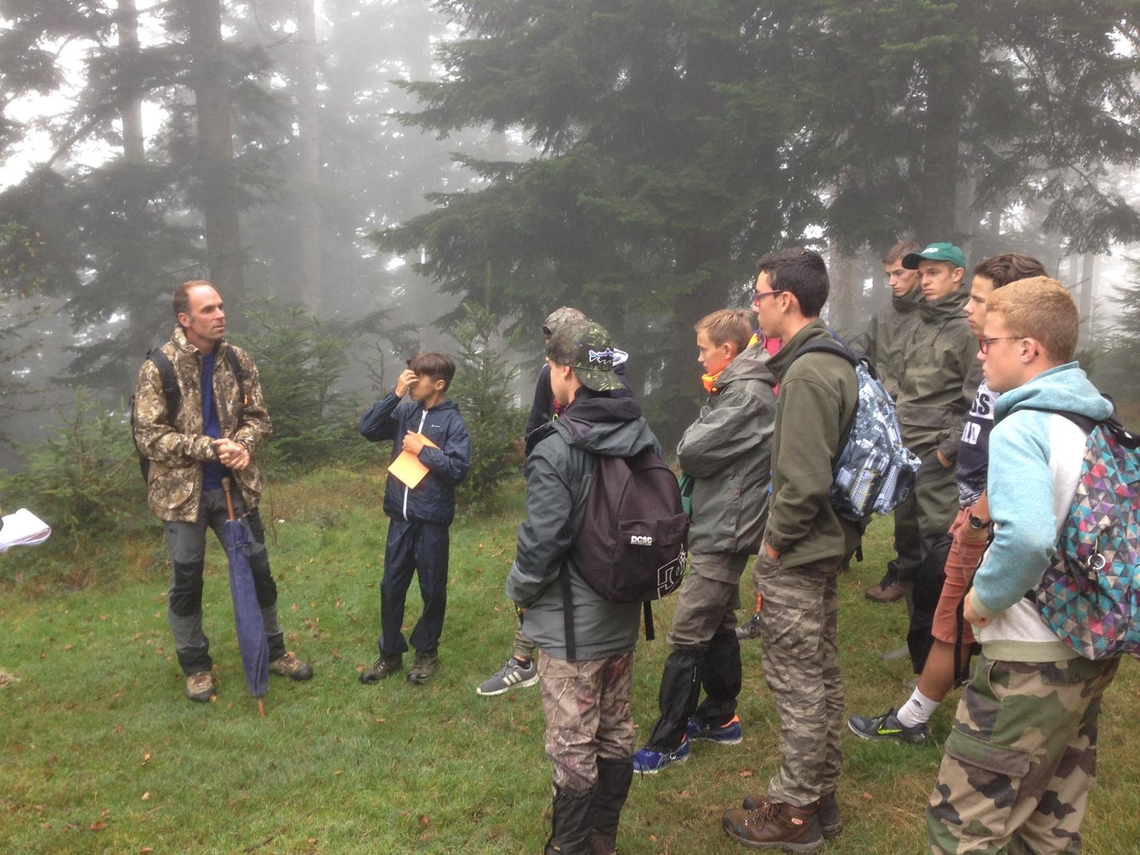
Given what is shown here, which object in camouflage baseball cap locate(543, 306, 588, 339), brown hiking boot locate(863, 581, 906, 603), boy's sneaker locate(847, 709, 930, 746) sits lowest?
brown hiking boot locate(863, 581, 906, 603)

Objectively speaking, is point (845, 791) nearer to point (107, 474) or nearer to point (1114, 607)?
point (1114, 607)

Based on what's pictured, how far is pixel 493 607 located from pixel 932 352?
4.01 meters

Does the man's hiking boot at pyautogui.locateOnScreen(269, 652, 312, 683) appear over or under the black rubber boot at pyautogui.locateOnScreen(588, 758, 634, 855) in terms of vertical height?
under

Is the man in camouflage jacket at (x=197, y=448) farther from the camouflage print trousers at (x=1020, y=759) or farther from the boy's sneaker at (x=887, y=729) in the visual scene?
the camouflage print trousers at (x=1020, y=759)

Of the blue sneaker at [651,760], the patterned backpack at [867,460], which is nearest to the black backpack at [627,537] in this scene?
the patterned backpack at [867,460]

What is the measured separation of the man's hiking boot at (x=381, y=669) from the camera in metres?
5.21

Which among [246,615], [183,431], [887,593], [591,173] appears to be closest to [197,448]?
[183,431]

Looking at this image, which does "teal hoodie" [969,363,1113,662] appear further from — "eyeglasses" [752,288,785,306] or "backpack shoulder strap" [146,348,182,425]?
"backpack shoulder strap" [146,348,182,425]

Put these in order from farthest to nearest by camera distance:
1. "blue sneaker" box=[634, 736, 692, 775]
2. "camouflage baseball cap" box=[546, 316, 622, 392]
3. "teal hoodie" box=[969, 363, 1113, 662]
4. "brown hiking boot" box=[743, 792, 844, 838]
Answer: "blue sneaker" box=[634, 736, 692, 775]
"brown hiking boot" box=[743, 792, 844, 838]
"camouflage baseball cap" box=[546, 316, 622, 392]
"teal hoodie" box=[969, 363, 1113, 662]

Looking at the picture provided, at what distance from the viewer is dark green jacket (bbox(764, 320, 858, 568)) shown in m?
2.98

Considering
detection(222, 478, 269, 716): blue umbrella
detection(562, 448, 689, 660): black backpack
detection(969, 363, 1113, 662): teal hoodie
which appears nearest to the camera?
detection(969, 363, 1113, 662): teal hoodie

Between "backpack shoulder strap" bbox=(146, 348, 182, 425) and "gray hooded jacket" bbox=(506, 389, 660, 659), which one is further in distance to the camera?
"backpack shoulder strap" bbox=(146, 348, 182, 425)

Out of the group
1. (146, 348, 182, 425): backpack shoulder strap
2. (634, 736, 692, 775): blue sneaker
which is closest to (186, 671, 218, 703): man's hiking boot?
(146, 348, 182, 425): backpack shoulder strap

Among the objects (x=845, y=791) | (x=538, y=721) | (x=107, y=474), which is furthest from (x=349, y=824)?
(x=107, y=474)
